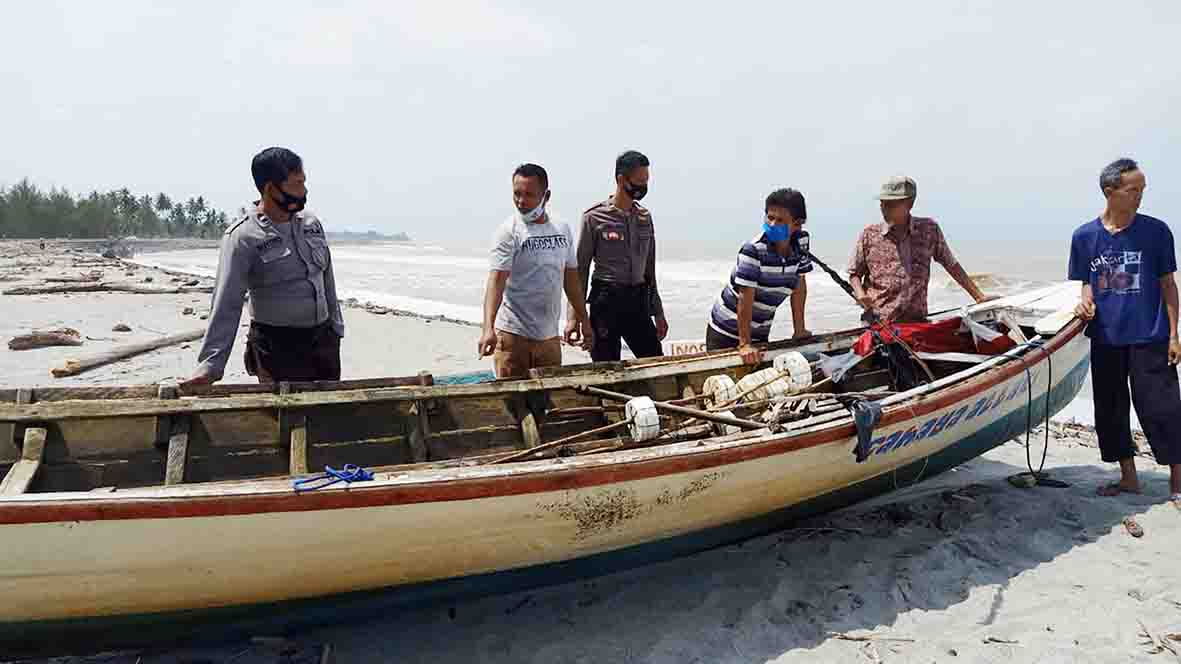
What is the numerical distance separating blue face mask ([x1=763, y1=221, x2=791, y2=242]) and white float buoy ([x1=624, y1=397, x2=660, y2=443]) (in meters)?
1.36

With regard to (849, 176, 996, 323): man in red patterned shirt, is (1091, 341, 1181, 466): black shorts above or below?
below

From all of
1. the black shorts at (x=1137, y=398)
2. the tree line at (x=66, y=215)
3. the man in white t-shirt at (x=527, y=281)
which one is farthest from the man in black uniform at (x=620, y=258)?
the tree line at (x=66, y=215)

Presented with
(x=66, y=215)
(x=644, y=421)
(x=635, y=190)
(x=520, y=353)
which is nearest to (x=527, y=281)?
(x=520, y=353)

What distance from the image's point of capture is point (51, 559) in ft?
7.71

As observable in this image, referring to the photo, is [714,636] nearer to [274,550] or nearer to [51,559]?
[274,550]

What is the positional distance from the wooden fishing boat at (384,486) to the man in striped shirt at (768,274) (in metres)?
0.34

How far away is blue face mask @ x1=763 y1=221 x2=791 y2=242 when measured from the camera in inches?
166

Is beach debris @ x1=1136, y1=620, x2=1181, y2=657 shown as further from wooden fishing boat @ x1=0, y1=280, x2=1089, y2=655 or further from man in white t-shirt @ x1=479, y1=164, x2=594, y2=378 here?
man in white t-shirt @ x1=479, y1=164, x2=594, y2=378

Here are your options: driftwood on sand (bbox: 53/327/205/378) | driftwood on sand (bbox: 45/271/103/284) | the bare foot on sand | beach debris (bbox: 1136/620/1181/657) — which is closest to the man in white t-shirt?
beach debris (bbox: 1136/620/1181/657)

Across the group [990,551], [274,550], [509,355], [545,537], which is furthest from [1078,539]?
[274,550]

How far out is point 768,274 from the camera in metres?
4.34

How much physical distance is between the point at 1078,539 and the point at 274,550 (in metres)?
4.07

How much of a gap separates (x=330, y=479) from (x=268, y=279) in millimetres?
1392

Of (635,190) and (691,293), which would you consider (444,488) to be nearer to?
(635,190)
